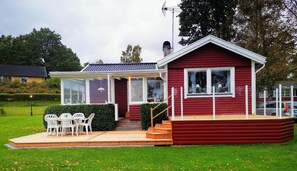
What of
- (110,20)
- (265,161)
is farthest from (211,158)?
(110,20)

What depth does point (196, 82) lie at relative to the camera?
1304 cm

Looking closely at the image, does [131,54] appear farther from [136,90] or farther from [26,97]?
[136,90]

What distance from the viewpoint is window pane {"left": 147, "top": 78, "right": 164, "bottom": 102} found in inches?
599

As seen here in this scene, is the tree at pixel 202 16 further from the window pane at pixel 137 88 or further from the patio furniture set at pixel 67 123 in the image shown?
the patio furniture set at pixel 67 123

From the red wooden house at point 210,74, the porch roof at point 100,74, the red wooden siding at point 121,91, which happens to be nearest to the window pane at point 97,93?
the porch roof at point 100,74

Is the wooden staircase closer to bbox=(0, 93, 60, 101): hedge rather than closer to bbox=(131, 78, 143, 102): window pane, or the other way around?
bbox=(131, 78, 143, 102): window pane

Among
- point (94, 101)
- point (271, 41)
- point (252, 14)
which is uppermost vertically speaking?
point (252, 14)

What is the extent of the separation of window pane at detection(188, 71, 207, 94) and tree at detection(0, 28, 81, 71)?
5617 centimetres

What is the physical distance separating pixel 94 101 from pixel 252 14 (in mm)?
13441

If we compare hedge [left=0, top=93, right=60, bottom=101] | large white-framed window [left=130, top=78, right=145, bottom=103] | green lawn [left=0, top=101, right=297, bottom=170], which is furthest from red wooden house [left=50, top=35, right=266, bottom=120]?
hedge [left=0, top=93, right=60, bottom=101]

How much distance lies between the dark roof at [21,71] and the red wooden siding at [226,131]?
52.8 m

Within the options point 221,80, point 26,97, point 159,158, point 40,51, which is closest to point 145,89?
point 221,80

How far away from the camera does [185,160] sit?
7.51 m

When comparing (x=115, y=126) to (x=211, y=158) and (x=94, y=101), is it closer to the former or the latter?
(x=94, y=101)
